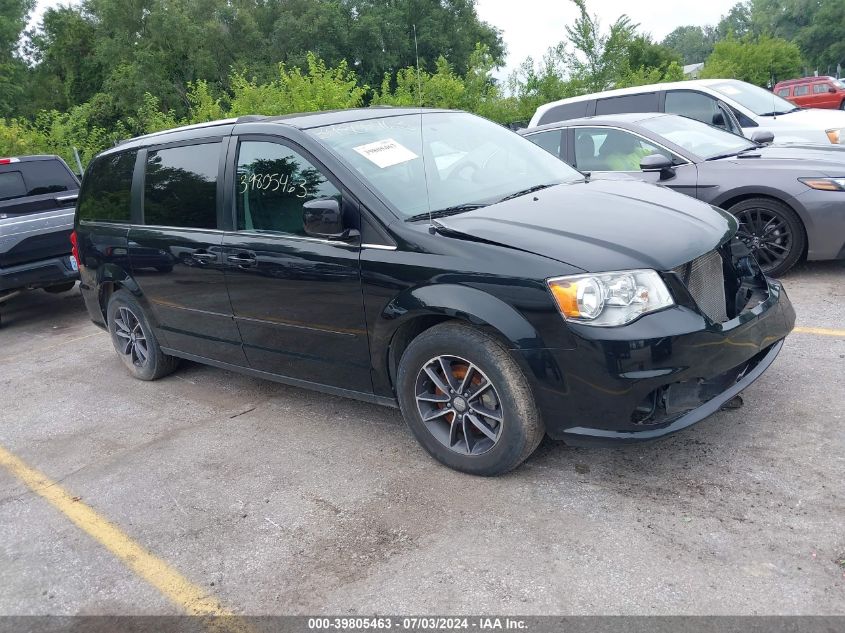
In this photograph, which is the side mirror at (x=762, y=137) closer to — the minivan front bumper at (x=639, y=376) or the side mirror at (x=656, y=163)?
the side mirror at (x=656, y=163)

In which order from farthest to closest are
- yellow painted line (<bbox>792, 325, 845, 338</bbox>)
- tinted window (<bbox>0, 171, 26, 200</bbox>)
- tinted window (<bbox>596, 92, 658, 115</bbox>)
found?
tinted window (<bbox>596, 92, 658, 115</bbox>)
tinted window (<bbox>0, 171, 26, 200</bbox>)
yellow painted line (<bbox>792, 325, 845, 338</bbox>)

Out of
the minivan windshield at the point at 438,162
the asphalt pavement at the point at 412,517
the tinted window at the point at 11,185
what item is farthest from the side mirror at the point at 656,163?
the tinted window at the point at 11,185

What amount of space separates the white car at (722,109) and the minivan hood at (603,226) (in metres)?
5.97

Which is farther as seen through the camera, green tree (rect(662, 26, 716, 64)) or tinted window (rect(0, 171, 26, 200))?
green tree (rect(662, 26, 716, 64))

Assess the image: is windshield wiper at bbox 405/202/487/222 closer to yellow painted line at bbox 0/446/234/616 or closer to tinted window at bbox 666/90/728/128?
yellow painted line at bbox 0/446/234/616

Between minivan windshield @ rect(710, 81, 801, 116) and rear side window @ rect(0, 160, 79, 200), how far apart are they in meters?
8.53

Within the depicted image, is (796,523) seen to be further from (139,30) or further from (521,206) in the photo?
(139,30)

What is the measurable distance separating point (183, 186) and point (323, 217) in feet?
5.32

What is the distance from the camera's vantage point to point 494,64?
17.2 meters

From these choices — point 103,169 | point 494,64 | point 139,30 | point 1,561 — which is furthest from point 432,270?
point 139,30

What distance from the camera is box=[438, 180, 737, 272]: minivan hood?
3129mm

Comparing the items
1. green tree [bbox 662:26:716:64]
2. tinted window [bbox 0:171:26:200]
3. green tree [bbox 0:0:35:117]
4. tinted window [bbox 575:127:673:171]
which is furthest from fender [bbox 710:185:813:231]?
green tree [bbox 662:26:716:64]

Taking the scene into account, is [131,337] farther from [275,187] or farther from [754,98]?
[754,98]

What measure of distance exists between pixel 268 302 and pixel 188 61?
46.8 m
